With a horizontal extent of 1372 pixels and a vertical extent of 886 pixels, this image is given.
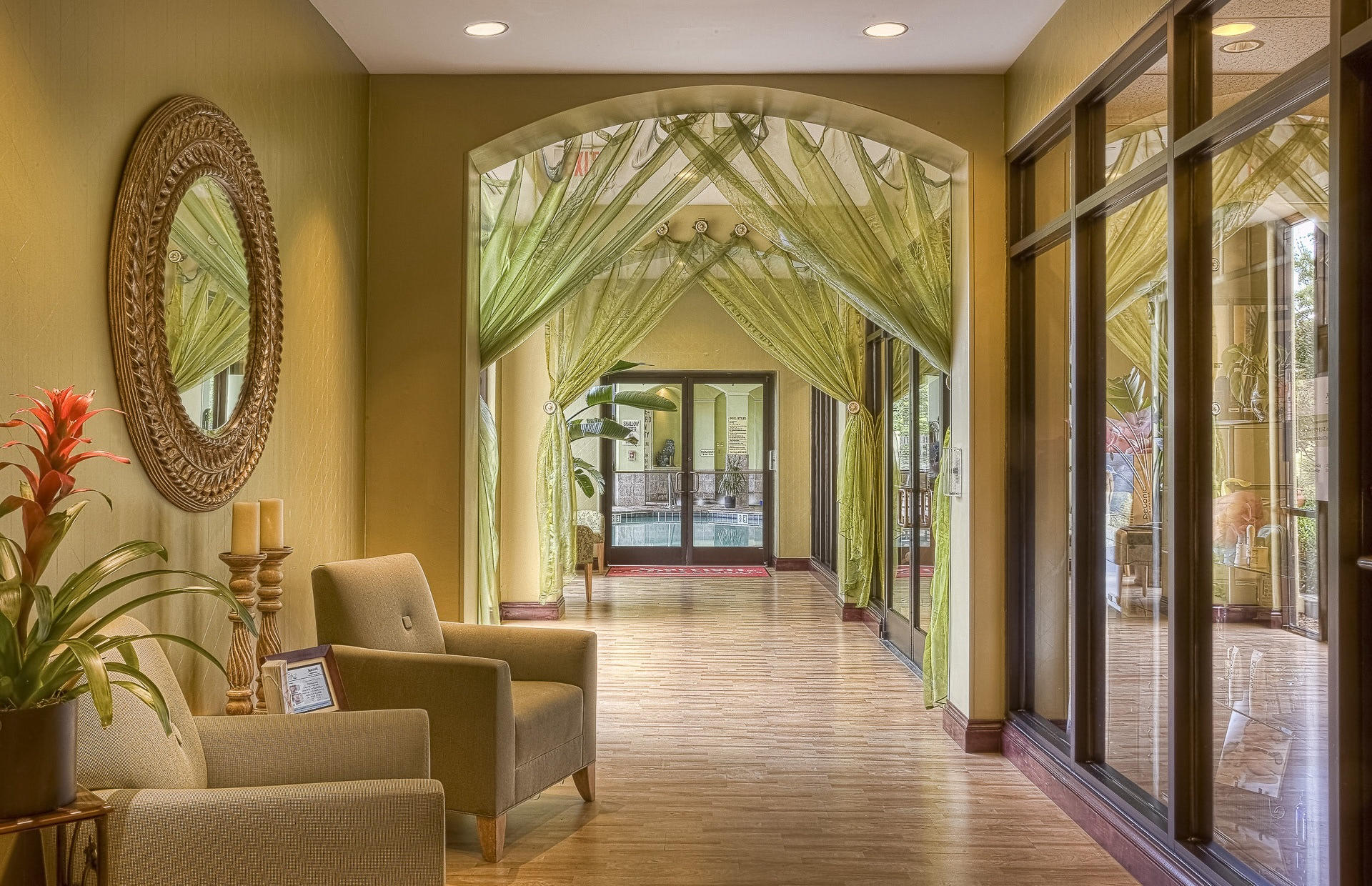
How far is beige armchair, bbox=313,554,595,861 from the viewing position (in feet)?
10.1

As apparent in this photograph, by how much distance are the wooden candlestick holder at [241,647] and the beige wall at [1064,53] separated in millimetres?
3030

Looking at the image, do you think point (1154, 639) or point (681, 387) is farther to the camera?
point (681, 387)

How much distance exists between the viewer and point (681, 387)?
10.8 meters

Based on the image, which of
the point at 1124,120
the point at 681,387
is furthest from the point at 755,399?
the point at 1124,120

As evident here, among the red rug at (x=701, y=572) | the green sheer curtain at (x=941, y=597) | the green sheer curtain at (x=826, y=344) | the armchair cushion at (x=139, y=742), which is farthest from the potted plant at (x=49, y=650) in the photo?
the red rug at (x=701, y=572)

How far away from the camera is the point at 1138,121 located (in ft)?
10.7

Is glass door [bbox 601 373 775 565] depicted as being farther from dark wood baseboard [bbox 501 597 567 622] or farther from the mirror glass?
the mirror glass

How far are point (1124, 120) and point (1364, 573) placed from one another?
181 cm

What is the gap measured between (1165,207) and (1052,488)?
4.16ft

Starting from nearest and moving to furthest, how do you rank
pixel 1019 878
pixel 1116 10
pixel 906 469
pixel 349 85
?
pixel 1019 878, pixel 1116 10, pixel 349 85, pixel 906 469

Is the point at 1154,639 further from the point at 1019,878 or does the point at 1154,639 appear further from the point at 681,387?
the point at 681,387

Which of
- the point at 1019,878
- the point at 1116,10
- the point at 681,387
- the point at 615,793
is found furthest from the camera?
the point at 681,387

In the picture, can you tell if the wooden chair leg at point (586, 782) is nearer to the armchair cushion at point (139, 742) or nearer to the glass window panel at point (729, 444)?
the armchair cushion at point (139, 742)

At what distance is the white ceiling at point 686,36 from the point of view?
12.0ft
